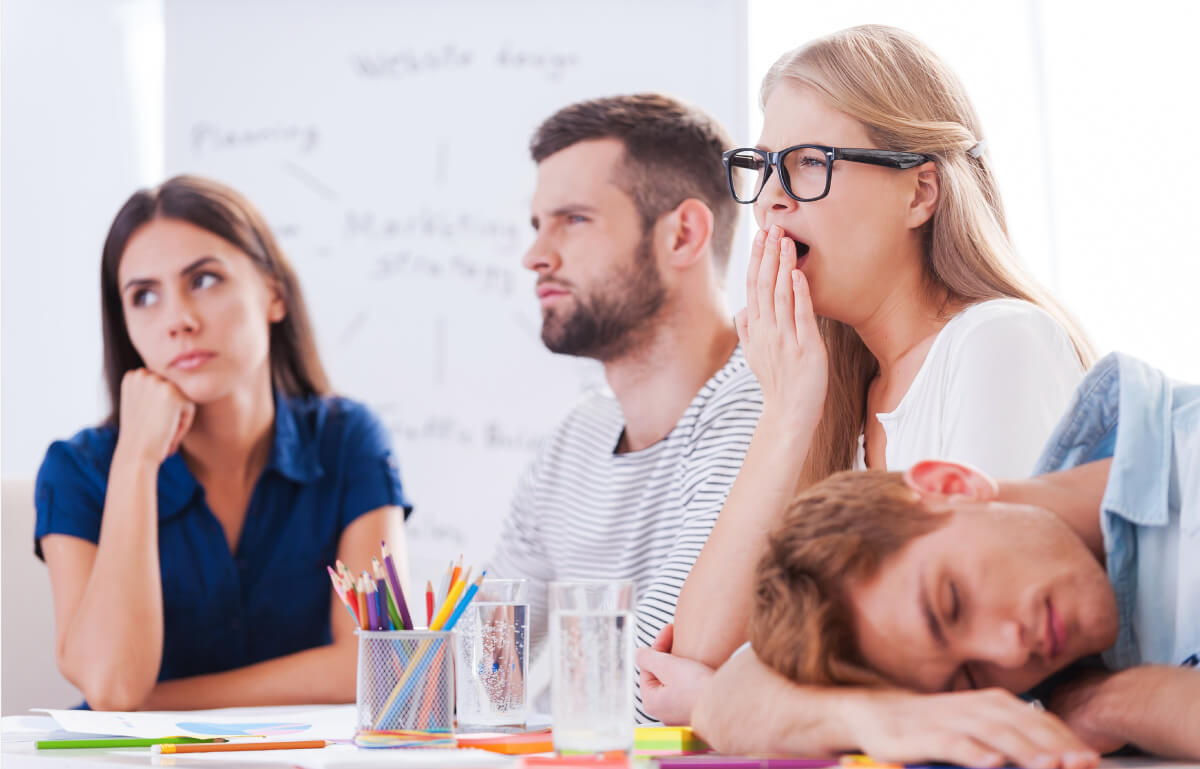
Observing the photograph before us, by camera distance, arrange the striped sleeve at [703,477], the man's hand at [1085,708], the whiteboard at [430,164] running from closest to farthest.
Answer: the man's hand at [1085,708] → the striped sleeve at [703,477] → the whiteboard at [430,164]

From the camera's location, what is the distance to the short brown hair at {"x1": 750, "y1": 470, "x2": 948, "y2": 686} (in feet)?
2.60

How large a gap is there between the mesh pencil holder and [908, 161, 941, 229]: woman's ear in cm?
74

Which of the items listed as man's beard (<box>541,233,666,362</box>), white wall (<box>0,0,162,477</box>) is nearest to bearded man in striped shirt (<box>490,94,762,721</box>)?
man's beard (<box>541,233,666,362</box>)

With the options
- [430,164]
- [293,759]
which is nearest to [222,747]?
[293,759]

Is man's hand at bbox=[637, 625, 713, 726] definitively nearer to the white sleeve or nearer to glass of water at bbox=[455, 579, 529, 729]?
glass of water at bbox=[455, 579, 529, 729]

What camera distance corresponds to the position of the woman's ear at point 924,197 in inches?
51.9

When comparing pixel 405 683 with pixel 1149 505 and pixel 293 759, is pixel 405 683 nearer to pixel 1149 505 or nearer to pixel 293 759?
pixel 293 759

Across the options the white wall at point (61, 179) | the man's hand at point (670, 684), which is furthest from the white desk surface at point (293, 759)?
the white wall at point (61, 179)

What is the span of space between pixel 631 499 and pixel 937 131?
820 millimetres

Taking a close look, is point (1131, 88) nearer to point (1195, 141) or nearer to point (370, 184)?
point (1195, 141)

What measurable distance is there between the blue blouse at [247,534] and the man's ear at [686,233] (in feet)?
2.13

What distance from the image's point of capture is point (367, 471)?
6.70ft

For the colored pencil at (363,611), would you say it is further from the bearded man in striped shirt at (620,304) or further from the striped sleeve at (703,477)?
the bearded man in striped shirt at (620,304)

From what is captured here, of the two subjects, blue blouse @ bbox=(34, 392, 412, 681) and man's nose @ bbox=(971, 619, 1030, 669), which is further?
blue blouse @ bbox=(34, 392, 412, 681)
